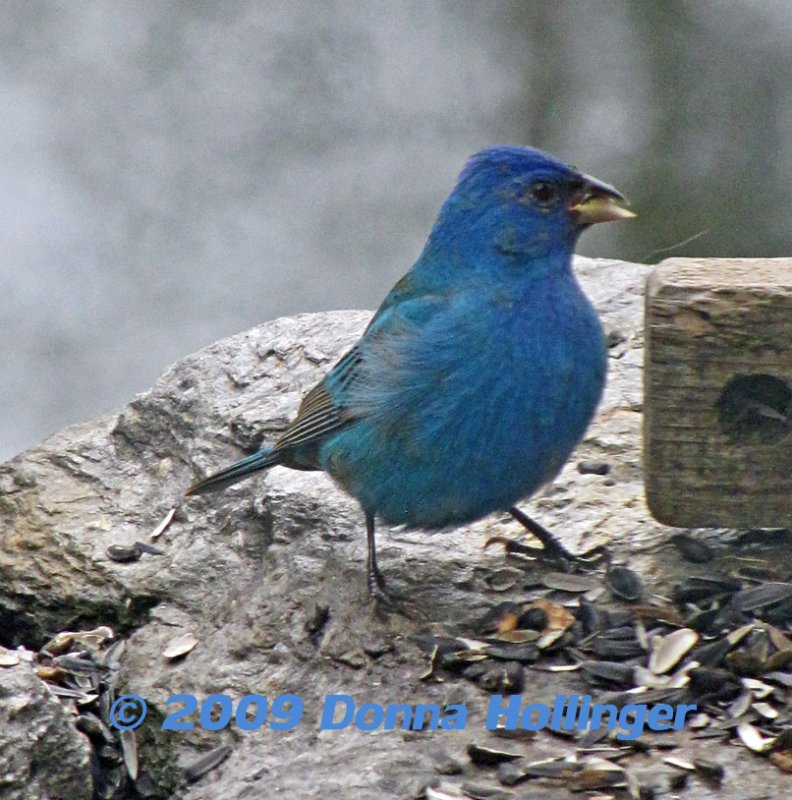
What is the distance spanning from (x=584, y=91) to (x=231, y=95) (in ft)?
5.12

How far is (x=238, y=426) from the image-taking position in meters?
4.43

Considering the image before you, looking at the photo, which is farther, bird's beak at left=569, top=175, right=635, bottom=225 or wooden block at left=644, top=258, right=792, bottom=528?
bird's beak at left=569, top=175, right=635, bottom=225

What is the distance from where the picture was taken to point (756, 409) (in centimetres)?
358

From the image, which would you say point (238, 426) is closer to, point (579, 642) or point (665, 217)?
point (579, 642)

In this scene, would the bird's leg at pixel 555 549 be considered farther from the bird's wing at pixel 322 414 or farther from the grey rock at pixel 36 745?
the grey rock at pixel 36 745

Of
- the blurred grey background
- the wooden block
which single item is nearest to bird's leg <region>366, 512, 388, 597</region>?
the wooden block

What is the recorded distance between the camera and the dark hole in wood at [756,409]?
3570 millimetres

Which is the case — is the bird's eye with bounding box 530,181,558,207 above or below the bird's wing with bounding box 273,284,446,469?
above

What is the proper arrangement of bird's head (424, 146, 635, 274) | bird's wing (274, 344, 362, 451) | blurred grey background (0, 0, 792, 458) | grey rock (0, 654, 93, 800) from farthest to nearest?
1. blurred grey background (0, 0, 792, 458)
2. bird's wing (274, 344, 362, 451)
3. bird's head (424, 146, 635, 274)
4. grey rock (0, 654, 93, 800)

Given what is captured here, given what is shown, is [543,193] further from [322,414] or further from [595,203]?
[322,414]

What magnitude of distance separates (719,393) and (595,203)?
52 centimetres

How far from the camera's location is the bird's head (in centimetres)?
379

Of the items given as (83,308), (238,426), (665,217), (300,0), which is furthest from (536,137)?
(238,426)

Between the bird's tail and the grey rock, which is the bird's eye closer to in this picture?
the bird's tail
